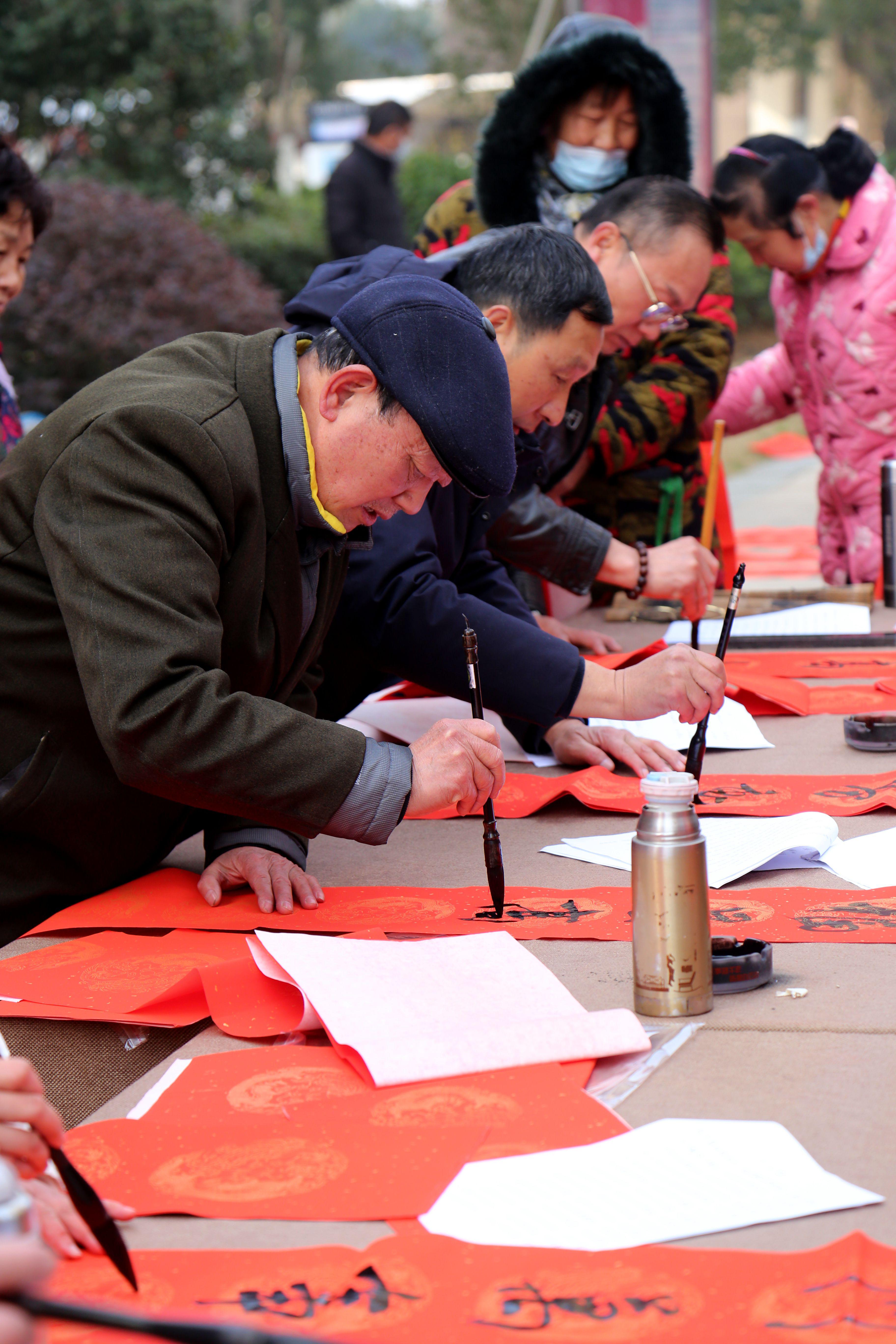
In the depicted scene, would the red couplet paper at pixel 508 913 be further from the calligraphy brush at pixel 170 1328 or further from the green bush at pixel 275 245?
the green bush at pixel 275 245

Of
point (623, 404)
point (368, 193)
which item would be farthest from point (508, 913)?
point (368, 193)

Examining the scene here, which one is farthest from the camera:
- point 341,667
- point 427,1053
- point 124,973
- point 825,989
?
point 341,667

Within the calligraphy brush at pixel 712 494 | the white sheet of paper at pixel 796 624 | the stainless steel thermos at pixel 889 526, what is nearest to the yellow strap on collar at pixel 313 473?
the white sheet of paper at pixel 796 624

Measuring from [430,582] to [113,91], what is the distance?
9.53 metres

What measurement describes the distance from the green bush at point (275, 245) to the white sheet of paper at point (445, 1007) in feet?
34.4

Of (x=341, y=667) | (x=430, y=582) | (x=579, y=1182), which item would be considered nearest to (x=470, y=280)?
(x=430, y=582)

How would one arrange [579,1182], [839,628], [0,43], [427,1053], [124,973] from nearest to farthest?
[579,1182], [427,1053], [124,973], [839,628], [0,43]

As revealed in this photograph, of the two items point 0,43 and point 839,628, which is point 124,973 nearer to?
point 839,628

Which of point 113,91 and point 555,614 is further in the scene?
point 113,91

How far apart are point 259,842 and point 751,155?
245cm

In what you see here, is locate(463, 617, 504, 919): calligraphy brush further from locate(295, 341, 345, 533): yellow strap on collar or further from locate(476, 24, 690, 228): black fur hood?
locate(476, 24, 690, 228): black fur hood

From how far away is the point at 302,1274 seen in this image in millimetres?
901

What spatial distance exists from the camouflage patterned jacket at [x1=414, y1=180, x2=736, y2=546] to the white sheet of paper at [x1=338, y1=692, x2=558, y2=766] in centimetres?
93

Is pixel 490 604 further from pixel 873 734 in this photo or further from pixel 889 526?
pixel 889 526
